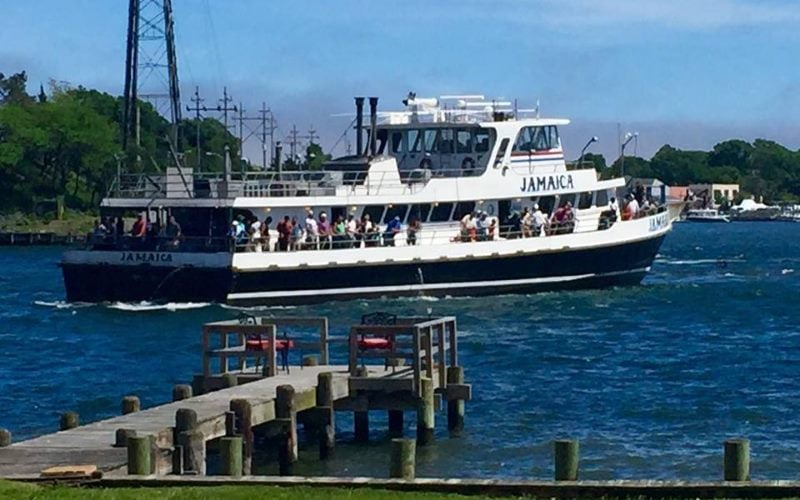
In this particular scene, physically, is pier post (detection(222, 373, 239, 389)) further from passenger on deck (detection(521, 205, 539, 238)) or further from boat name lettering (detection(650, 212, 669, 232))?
boat name lettering (detection(650, 212, 669, 232))

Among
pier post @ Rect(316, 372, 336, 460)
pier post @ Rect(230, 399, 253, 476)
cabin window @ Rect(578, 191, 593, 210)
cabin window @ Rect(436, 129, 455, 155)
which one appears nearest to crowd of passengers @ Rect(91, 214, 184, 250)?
cabin window @ Rect(436, 129, 455, 155)

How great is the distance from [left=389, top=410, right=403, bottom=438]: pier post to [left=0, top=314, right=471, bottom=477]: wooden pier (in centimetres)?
1

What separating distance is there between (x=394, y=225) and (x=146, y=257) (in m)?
6.97

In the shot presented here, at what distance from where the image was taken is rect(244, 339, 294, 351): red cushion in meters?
28.6

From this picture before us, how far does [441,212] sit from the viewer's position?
5425cm

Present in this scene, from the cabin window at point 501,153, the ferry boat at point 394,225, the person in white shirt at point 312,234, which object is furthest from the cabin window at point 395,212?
the cabin window at point 501,153

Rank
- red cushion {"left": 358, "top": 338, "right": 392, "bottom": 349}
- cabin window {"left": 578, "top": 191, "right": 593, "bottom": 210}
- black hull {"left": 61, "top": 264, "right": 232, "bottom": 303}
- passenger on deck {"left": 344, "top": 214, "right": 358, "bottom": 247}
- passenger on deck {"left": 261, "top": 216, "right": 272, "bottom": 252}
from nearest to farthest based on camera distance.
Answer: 1. red cushion {"left": 358, "top": 338, "right": 392, "bottom": 349}
2. black hull {"left": 61, "top": 264, "right": 232, "bottom": 303}
3. passenger on deck {"left": 261, "top": 216, "right": 272, "bottom": 252}
4. passenger on deck {"left": 344, "top": 214, "right": 358, "bottom": 247}
5. cabin window {"left": 578, "top": 191, "right": 593, "bottom": 210}

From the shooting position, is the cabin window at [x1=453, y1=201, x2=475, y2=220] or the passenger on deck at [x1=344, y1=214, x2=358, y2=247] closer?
the passenger on deck at [x1=344, y1=214, x2=358, y2=247]

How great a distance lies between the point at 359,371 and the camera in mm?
27344

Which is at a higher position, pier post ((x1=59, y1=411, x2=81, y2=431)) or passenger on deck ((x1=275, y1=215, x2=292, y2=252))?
passenger on deck ((x1=275, y1=215, x2=292, y2=252))

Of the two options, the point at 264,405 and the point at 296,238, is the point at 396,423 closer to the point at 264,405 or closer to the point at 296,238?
the point at 264,405

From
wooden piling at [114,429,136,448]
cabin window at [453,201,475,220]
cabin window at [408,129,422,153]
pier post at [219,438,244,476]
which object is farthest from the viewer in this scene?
cabin window at [408,129,422,153]

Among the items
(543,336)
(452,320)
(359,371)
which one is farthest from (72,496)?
(543,336)

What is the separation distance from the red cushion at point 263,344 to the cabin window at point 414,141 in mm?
27822
